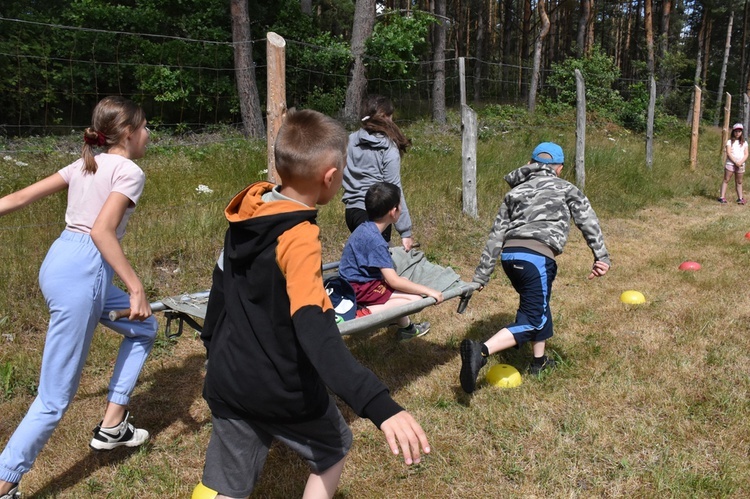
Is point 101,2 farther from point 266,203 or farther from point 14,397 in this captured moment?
point 266,203

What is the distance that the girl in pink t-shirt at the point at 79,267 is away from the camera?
2.53 m

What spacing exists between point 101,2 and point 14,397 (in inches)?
600

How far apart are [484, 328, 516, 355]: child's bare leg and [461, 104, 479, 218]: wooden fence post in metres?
4.27

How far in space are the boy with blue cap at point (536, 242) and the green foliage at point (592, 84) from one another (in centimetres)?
1710

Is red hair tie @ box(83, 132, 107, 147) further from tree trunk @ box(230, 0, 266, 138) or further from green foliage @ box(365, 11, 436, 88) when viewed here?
green foliage @ box(365, 11, 436, 88)

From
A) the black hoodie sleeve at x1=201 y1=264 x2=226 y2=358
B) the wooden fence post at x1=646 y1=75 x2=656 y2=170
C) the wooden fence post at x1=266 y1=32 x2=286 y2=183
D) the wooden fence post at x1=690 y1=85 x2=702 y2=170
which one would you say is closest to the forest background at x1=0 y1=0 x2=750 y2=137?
the wooden fence post at x1=690 y1=85 x2=702 y2=170

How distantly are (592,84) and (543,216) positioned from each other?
2206cm

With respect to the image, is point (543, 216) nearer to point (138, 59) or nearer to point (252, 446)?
point (252, 446)

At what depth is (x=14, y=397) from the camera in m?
3.71

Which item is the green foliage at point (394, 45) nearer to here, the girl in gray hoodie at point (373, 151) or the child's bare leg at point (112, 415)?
the girl in gray hoodie at point (373, 151)

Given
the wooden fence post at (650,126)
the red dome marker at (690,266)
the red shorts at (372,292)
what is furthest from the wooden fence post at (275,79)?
the wooden fence post at (650,126)

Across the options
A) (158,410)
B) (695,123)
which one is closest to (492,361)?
(158,410)

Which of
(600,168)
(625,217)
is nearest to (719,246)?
(625,217)

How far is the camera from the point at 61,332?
2.59 metres
